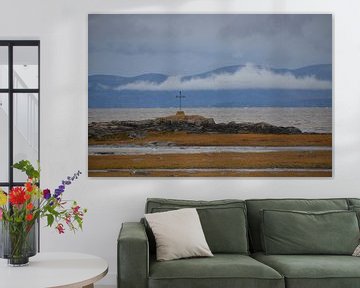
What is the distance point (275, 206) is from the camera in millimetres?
4590

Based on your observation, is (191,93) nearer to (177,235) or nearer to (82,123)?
(82,123)

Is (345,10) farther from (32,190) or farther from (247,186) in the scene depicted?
(32,190)

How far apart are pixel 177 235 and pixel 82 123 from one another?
1340mm

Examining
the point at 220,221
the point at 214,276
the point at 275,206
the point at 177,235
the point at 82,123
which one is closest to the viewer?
the point at 214,276

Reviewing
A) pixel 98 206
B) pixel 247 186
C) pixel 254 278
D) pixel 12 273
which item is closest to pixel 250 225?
pixel 247 186

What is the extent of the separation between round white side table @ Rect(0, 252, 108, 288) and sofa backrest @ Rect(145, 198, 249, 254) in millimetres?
768

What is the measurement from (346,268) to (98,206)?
2059 millimetres

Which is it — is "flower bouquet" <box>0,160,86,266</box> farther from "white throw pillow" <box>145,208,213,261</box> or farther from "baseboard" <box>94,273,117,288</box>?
"baseboard" <box>94,273,117,288</box>

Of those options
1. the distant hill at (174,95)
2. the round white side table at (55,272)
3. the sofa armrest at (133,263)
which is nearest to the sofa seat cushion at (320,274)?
the sofa armrest at (133,263)

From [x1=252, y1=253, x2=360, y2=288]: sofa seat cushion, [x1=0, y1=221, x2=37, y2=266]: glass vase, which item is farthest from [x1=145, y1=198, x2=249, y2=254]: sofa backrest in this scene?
[x1=0, y1=221, x2=37, y2=266]: glass vase

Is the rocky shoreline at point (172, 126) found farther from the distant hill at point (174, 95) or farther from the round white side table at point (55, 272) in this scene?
the round white side table at point (55, 272)

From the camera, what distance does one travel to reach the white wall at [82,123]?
16.0 feet

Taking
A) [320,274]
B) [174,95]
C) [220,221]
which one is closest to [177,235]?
[220,221]

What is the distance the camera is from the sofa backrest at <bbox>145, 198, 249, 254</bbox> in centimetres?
439
